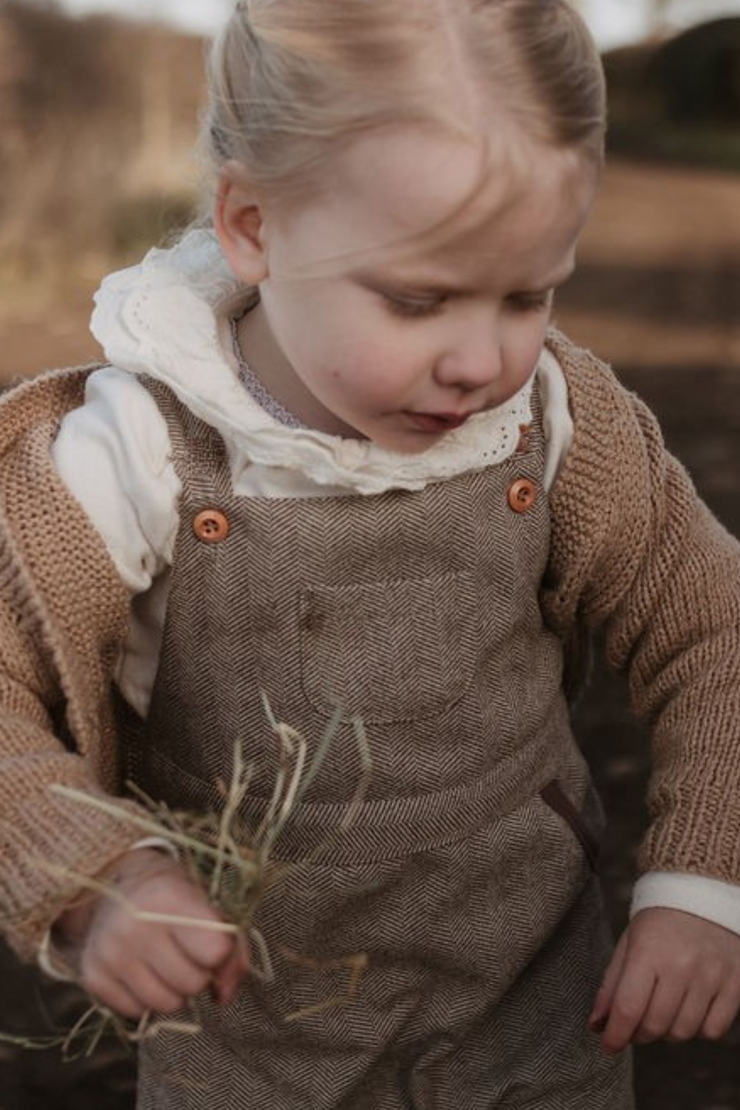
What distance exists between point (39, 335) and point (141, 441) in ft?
18.2

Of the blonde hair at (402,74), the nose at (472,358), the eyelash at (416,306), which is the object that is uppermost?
the blonde hair at (402,74)

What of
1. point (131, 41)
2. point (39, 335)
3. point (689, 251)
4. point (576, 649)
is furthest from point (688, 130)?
point (576, 649)

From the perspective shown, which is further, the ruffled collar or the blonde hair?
the ruffled collar

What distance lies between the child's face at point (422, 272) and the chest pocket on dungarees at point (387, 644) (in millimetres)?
214

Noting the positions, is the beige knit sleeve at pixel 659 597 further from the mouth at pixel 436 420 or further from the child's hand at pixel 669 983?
the mouth at pixel 436 420

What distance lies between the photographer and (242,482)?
6.86ft

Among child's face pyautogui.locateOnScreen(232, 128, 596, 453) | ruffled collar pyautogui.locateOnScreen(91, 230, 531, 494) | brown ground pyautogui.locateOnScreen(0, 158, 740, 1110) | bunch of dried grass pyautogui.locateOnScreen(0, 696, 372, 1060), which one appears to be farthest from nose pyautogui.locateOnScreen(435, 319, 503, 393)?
brown ground pyautogui.locateOnScreen(0, 158, 740, 1110)

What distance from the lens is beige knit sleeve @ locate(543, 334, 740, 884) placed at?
7.43 feet

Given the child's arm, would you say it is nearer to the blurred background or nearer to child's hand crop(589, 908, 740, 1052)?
child's hand crop(589, 908, 740, 1052)

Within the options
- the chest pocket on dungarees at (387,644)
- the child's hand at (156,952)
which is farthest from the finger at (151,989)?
the chest pocket on dungarees at (387,644)

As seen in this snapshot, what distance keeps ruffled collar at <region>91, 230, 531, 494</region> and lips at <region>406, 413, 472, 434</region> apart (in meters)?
0.08

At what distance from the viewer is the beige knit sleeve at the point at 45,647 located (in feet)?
6.10

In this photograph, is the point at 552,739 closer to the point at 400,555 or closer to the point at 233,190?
the point at 400,555

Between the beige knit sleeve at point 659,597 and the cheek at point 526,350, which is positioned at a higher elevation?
the cheek at point 526,350
